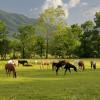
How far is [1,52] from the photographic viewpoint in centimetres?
13512

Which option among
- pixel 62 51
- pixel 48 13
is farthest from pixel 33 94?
pixel 62 51

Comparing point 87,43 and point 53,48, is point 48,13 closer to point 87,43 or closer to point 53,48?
point 53,48

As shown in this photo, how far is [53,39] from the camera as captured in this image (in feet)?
379


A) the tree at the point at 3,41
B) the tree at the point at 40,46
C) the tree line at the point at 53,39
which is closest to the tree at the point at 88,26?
the tree line at the point at 53,39

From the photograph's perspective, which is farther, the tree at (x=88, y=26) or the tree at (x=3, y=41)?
the tree at (x=88, y=26)

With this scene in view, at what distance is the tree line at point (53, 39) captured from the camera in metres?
111

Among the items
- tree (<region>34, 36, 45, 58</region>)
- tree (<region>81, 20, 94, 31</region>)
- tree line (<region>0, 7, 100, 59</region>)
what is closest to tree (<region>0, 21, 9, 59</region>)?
tree line (<region>0, 7, 100, 59</region>)

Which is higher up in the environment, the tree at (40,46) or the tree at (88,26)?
the tree at (88,26)

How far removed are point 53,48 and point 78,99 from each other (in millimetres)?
103643

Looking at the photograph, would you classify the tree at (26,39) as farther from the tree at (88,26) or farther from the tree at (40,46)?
the tree at (88,26)

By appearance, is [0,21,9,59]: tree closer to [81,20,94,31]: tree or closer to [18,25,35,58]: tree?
[18,25,35,58]: tree

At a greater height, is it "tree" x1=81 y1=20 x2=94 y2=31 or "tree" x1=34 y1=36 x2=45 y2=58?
"tree" x1=81 y1=20 x2=94 y2=31

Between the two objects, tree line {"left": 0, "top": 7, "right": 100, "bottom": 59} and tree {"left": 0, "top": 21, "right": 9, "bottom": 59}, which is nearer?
tree line {"left": 0, "top": 7, "right": 100, "bottom": 59}

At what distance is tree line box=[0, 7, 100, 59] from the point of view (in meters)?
111
